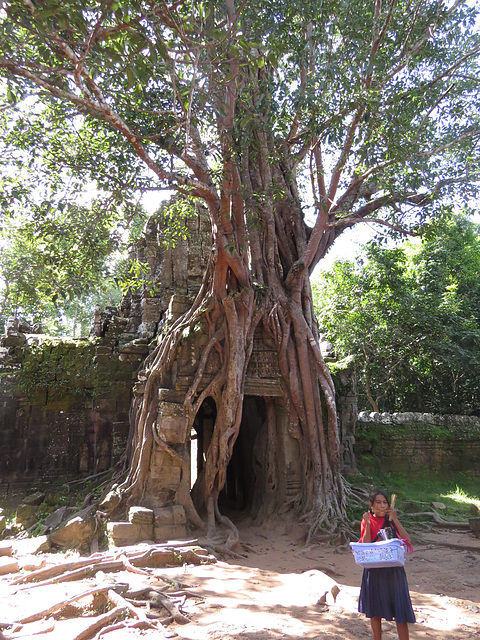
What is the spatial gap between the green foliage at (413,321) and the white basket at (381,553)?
9767 mm

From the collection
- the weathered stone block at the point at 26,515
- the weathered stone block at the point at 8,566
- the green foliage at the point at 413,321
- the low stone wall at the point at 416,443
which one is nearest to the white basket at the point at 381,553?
the weathered stone block at the point at 8,566

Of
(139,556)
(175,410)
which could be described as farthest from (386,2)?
(139,556)

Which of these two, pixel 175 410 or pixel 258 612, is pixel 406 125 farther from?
pixel 258 612

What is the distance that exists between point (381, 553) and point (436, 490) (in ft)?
24.7

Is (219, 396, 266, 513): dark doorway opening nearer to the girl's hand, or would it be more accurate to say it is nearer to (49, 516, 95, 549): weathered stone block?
(49, 516, 95, 549): weathered stone block

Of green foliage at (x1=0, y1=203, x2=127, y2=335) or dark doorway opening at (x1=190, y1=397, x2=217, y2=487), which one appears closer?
green foliage at (x1=0, y1=203, x2=127, y2=335)

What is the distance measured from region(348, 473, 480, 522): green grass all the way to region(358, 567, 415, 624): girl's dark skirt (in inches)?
198

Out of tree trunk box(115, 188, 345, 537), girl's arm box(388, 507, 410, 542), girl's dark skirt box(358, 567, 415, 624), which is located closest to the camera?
girl's dark skirt box(358, 567, 415, 624)

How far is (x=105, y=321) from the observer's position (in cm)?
923

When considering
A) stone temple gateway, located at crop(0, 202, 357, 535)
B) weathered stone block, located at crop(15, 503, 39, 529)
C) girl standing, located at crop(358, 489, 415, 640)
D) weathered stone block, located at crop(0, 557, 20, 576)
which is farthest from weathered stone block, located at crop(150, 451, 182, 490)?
girl standing, located at crop(358, 489, 415, 640)

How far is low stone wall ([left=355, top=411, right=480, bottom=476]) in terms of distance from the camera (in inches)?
390

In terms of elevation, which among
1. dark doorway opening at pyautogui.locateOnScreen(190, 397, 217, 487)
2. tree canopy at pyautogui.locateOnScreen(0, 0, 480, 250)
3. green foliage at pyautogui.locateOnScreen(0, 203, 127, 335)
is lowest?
dark doorway opening at pyautogui.locateOnScreen(190, 397, 217, 487)

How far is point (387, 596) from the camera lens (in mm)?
2914

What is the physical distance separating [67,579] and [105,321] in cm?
545
